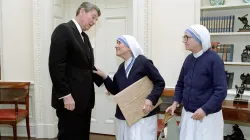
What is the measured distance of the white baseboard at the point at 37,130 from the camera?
13.0 feet

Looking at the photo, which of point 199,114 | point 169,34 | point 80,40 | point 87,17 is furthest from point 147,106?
point 169,34

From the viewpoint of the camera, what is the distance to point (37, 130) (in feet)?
13.1

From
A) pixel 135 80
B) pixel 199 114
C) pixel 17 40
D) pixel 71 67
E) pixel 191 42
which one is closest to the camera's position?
pixel 199 114

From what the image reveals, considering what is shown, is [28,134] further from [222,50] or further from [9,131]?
[222,50]

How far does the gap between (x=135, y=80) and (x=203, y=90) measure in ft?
1.68

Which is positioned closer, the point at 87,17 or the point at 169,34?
the point at 87,17

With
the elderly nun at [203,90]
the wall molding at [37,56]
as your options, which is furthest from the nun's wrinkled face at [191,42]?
the wall molding at [37,56]

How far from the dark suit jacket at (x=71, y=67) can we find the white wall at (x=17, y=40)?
1.98 metres

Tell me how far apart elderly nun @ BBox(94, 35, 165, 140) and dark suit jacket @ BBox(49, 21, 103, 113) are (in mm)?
292

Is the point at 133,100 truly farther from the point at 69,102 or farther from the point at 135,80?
the point at 69,102

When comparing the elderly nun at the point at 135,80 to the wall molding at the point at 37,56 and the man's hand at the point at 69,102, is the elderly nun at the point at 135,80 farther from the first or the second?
the wall molding at the point at 37,56

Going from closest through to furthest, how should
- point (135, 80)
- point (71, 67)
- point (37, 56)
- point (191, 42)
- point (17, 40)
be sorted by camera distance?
point (191, 42) → point (135, 80) → point (71, 67) → point (37, 56) → point (17, 40)

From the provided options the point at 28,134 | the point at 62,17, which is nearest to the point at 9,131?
the point at 28,134

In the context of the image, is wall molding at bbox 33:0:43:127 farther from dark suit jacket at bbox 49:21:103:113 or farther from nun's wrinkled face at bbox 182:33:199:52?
nun's wrinkled face at bbox 182:33:199:52
